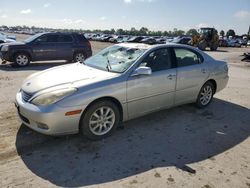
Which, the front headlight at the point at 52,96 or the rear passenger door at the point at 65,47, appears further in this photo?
the rear passenger door at the point at 65,47

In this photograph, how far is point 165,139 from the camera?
15.3 feet

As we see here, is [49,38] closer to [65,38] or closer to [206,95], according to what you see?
[65,38]

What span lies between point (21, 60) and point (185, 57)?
28.2 feet

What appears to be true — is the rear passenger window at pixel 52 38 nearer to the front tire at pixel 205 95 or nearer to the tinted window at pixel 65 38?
the tinted window at pixel 65 38

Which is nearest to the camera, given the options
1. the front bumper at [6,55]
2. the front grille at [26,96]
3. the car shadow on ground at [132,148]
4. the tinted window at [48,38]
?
the car shadow on ground at [132,148]

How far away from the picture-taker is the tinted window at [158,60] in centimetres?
502

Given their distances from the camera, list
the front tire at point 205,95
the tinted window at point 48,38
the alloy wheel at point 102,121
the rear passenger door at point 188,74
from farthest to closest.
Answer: the tinted window at point 48,38 < the front tire at point 205,95 < the rear passenger door at point 188,74 < the alloy wheel at point 102,121

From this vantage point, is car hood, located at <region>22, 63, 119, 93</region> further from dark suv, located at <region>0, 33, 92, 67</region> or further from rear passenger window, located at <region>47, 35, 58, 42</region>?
rear passenger window, located at <region>47, 35, 58, 42</region>


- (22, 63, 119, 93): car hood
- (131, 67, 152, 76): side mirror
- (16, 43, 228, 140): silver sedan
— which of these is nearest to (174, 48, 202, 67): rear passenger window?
(16, 43, 228, 140): silver sedan

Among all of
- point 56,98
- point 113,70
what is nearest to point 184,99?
point 113,70

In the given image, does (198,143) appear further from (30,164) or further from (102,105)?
(30,164)

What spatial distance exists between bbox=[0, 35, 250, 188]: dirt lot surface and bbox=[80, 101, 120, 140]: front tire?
0.14 m

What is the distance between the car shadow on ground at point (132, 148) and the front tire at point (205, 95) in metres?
0.54

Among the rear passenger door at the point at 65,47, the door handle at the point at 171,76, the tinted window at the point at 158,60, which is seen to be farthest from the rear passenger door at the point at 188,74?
the rear passenger door at the point at 65,47
